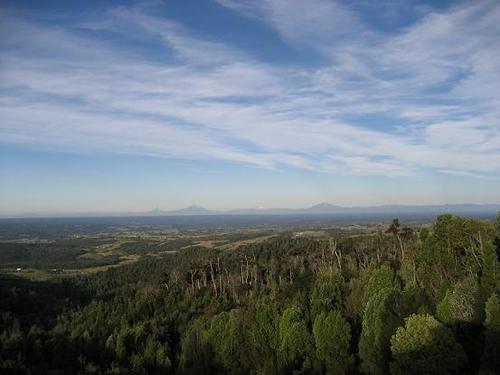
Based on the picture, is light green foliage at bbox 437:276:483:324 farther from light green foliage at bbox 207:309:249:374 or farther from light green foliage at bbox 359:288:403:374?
light green foliage at bbox 207:309:249:374

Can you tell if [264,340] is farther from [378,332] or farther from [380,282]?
[378,332]

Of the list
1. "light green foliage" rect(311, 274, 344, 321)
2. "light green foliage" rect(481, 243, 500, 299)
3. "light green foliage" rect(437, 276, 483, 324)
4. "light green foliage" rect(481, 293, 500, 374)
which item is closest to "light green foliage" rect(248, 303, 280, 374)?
"light green foliage" rect(311, 274, 344, 321)

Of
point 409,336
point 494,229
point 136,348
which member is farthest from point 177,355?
point 494,229

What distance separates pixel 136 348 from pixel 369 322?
4004 cm

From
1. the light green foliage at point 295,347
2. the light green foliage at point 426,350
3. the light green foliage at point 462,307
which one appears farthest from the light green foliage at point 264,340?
the light green foliage at point 462,307

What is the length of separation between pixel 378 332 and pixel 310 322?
17970mm

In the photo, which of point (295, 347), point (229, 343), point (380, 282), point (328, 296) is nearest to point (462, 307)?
point (380, 282)

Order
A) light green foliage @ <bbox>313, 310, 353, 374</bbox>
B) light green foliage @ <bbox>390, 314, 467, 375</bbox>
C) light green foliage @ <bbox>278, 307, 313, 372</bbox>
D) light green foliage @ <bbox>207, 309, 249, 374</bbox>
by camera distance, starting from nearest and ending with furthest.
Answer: light green foliage @ <bbox>390, 314, 467, 375</bbox>, light green foliage @ <bbox>313, 310, 353, 374</bbox>, light green foliage @ <bbox>278, 307, 313, 372</bbox>, light green foliage @ <bbox>207, 309, 249, 374</bbox>

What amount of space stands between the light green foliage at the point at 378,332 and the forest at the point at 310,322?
0.11 meters

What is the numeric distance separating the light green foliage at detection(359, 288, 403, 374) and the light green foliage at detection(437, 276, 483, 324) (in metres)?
4.28

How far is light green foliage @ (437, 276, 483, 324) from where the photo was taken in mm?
39219

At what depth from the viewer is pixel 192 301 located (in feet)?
320

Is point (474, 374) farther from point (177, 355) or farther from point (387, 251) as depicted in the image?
point (387, 251)

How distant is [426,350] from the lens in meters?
33.8
